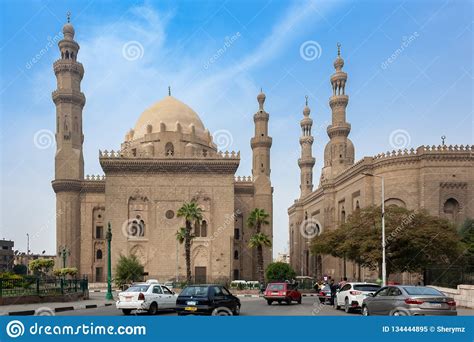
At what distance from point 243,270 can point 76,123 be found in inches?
981

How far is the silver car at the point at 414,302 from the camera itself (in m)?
14.6

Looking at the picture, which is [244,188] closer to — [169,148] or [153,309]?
[169,148]

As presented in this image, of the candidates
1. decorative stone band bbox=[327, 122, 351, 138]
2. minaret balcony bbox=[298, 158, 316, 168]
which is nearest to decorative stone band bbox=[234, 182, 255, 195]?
decorative stone band bbox=[327, 122, 351, 138]

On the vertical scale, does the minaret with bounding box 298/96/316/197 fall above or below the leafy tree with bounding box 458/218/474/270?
above

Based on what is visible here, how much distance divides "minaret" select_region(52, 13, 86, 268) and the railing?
99.1 ft

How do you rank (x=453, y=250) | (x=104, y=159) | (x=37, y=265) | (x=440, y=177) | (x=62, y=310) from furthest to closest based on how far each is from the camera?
1. (x=104, y=159)
2. (x=440, y=177)
3. (x=37, y=265)
4. (x=453, y=250)
5. (x=62, y=310)

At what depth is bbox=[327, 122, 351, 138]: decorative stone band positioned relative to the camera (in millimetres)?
61819

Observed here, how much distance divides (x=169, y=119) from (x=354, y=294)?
52282mm

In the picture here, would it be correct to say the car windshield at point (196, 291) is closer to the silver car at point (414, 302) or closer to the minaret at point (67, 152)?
the silver car at point (414, 302)

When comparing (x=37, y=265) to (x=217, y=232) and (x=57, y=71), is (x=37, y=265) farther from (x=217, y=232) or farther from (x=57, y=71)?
(x=57, y=71)

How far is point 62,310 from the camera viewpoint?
77.7ft

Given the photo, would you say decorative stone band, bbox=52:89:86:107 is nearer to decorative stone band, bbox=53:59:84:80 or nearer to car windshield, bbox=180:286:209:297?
decorative stone band, bbox=53:59:84:80

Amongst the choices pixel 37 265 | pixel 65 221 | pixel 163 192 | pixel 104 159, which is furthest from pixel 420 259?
pixel 65 221

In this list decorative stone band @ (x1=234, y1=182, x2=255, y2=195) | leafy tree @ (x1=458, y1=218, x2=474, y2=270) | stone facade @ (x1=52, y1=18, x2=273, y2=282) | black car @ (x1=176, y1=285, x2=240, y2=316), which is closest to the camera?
black car @ (x1=176, y1=285, x2=240, y2=316)
